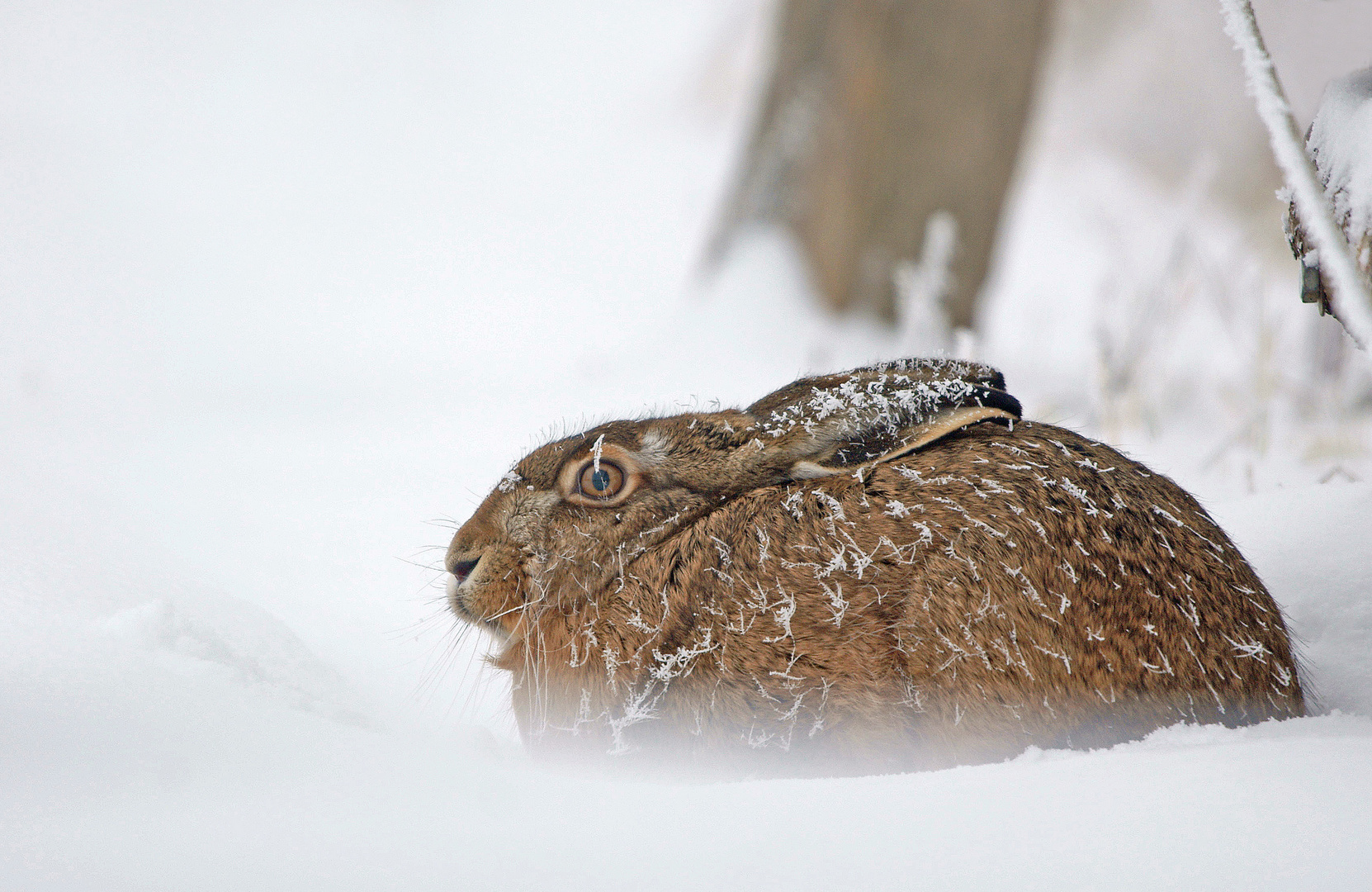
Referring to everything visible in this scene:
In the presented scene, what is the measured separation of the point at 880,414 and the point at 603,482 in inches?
24.6

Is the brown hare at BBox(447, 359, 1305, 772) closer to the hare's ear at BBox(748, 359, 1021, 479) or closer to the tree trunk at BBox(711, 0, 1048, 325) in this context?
the hare's ear at BBox(748, 359, 1021, 479)

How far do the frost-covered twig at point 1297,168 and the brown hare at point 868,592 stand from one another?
1.60 feet

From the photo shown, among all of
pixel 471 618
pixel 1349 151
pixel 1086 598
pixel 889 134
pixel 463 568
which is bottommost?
pixel 1086 598

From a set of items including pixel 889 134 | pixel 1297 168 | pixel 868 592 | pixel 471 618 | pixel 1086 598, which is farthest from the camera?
pixel 889 134

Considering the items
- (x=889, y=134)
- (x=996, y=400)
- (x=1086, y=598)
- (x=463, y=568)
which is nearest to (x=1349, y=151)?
(x=996, y=400)

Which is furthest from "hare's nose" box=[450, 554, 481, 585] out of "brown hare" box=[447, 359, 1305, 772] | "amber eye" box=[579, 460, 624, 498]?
"amber eye" box=[579, 460, 624, 498]

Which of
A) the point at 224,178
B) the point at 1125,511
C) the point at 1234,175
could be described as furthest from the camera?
the point at 1234,175

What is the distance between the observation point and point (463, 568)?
213cm

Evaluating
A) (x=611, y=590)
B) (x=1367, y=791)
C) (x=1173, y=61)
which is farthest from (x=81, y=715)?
(x=1173, y=61)

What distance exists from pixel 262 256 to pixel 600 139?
15.1 feet

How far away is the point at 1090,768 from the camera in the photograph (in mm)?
1278

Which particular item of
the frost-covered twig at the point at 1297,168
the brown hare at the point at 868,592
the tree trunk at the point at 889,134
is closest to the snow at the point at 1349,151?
the frost-covered twig at the point at 1297,168

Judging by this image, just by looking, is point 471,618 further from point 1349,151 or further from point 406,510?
point 1349,151

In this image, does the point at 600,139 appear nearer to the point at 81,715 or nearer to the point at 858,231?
the point at 858,231
